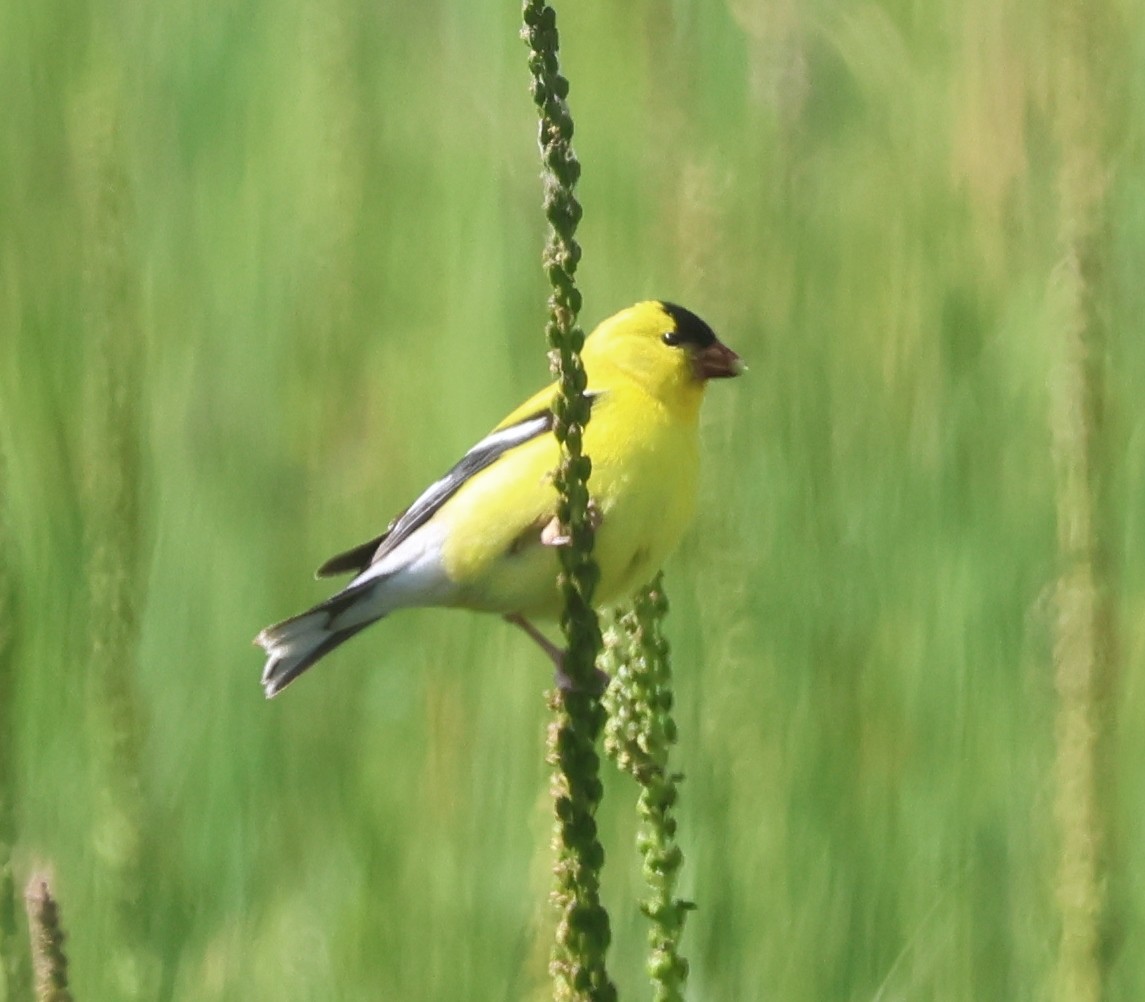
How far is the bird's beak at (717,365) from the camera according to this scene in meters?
2.57

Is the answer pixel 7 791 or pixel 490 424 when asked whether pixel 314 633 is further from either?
pixel 7 791

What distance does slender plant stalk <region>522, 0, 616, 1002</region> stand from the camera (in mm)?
937

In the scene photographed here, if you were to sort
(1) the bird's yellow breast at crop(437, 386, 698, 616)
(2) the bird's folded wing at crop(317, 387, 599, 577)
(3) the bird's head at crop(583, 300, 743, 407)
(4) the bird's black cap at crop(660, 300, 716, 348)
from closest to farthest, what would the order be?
1. (1) the bird's yellow breast at crop(437, 386, 698, 616)
2. (2) the bird's folded wing at crop(317, 387, 599, 577)
3. (3) the bird's head at crop(583, 300, 743, 407)
4. (4) the bird's black cap at crop(660, 300, 716, 348)

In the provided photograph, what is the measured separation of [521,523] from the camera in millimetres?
2262

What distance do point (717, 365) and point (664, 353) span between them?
3.5 inches

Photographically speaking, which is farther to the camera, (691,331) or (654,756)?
(691,331)

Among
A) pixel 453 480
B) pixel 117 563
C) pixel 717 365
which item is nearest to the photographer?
pixel 117 563

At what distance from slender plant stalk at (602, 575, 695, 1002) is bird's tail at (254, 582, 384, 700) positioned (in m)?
1.01

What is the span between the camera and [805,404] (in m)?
2.41

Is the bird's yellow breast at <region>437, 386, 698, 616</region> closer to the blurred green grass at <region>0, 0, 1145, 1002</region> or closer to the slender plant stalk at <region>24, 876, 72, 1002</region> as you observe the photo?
the blurred green grass at <region>0, 0, 1145, 1002</region>

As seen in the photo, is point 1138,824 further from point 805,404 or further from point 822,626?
point 805,404

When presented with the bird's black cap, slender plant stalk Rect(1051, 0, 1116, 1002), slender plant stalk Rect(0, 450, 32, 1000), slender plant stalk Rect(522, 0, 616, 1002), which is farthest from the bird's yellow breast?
slender plant stalk Rect(0, 450, 32, 1000)

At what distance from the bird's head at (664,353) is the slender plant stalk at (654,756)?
45.2 inches

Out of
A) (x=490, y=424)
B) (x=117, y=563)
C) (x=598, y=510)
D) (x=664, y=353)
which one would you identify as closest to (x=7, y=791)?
(x=117, y=563)
